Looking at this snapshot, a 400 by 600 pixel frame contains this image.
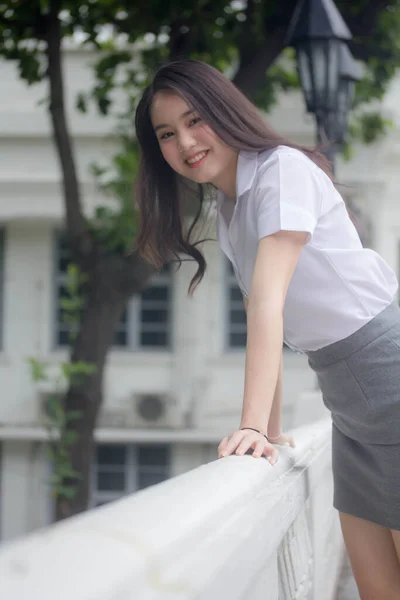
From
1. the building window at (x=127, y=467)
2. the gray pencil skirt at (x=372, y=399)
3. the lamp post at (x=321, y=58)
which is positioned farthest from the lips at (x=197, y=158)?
the building window at (x=127, y=467)

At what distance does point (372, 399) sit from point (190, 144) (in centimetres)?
69

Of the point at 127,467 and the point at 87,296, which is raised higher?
the point at 87,296

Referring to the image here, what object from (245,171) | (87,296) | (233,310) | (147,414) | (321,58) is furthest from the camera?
(233,310)

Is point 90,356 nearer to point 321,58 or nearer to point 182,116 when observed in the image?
point 321,58

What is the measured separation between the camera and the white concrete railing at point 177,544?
84cm

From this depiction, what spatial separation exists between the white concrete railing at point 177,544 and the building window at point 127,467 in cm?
1235

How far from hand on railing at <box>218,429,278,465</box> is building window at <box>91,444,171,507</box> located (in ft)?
41.5

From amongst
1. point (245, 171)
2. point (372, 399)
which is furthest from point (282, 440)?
point (245, 171)

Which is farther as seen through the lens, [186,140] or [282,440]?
[282,440]

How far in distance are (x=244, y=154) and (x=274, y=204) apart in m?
0.23

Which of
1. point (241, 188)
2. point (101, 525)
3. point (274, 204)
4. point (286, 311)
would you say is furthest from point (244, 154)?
point (101, 525)

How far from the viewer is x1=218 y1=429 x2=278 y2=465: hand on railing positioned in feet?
6.07

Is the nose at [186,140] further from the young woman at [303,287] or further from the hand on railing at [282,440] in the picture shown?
the hand on railing at [282,440]

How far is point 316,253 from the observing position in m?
2.01
